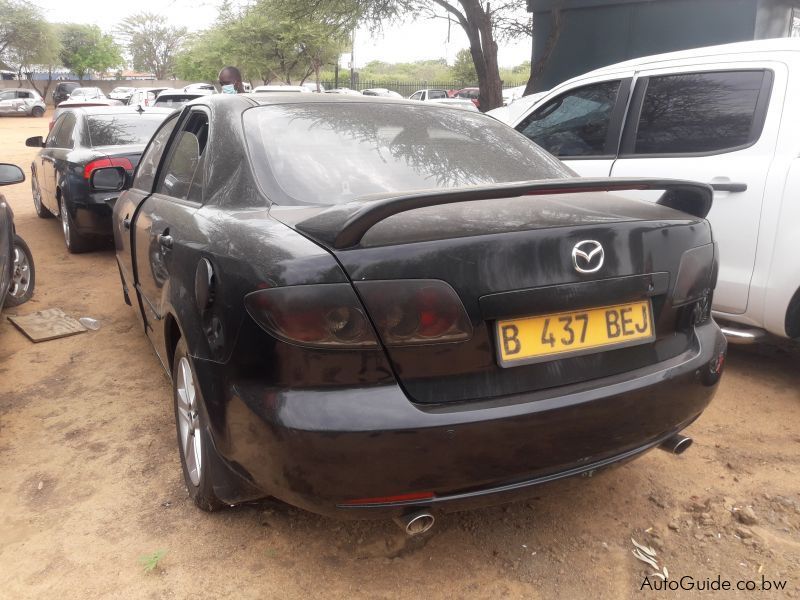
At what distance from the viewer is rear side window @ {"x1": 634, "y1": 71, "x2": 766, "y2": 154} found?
3.58m

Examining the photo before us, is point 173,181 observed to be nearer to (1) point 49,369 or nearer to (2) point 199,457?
(2) point 199,457

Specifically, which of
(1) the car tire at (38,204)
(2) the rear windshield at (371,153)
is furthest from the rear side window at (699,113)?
(1) the car tire at (38,204)

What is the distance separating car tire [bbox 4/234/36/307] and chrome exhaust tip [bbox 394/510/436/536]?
4343mm

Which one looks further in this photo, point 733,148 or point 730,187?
point 733,148

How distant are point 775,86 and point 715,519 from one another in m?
2.25

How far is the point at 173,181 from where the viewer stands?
3162 mm

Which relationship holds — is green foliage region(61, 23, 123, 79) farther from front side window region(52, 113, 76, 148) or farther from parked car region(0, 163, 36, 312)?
parked car region(0, 163, 36, 312)

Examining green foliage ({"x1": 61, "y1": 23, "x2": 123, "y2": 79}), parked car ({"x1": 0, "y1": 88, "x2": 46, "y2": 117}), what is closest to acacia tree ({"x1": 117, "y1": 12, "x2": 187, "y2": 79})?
green foliage ({"x1": 61, "y1": 23, "x2": 123, "y2": 79})

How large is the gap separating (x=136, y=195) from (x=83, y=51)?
64.5 metres

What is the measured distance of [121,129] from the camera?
7012 mm

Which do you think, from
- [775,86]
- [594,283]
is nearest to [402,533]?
[594,283]

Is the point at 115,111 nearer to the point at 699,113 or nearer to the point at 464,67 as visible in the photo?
the point at 699,113

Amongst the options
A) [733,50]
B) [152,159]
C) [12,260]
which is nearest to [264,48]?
[12,260]

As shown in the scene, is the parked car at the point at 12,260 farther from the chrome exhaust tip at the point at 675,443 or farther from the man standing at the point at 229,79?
the man standing at the point at 229,79
